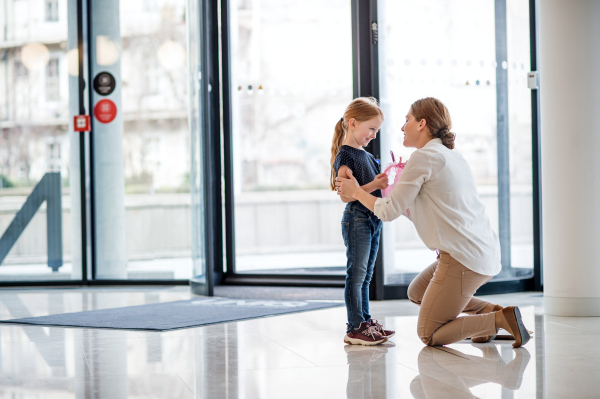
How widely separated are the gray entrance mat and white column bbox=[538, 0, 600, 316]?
54.7 inches

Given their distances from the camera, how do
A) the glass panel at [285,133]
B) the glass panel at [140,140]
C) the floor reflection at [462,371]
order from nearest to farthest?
the floor reflection at [462,371], the glass panel at [285,133], the glass panel at [140,140]

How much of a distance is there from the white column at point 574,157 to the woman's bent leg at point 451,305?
1.14m

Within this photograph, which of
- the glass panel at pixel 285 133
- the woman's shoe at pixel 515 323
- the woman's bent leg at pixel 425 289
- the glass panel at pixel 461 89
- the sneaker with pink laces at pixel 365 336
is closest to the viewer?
the woman's shoe at pixel 515 323

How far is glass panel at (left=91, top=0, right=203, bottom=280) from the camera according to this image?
5914 millimetres

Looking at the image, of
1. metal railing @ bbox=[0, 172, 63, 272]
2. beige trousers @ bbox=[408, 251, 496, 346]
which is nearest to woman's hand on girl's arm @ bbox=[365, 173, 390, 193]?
beige trousers @ bbox=[408, 251, 496, 346]

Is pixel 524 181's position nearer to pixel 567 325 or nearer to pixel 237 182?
pixel 567 325

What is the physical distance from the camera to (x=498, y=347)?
2951 mm

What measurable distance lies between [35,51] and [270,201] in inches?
96.2

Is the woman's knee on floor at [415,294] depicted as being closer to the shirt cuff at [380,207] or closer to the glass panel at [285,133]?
the shirt cuff at [380,207]

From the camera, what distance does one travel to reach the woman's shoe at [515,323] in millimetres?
2799

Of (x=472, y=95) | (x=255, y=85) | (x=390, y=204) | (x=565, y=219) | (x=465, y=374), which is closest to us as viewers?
(x=465, y=374)

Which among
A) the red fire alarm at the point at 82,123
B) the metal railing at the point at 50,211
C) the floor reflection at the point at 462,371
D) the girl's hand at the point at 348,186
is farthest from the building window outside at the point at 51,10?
the floor reflection at the point at 462,371

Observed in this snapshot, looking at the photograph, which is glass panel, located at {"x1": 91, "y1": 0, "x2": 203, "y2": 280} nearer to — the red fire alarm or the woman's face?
the red fire alarm

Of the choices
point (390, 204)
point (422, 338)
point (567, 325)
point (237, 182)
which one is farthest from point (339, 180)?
point (237, 182)
